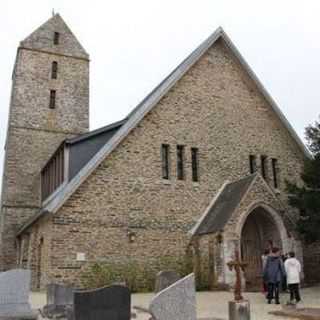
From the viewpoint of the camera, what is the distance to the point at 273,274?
527 inches

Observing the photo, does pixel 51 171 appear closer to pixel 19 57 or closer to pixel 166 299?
pixel 19 57

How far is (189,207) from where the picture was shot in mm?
19156

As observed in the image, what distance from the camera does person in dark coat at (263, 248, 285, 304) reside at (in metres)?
13.2

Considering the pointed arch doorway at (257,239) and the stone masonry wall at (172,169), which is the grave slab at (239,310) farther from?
the pointed arch doorway at (257,239)

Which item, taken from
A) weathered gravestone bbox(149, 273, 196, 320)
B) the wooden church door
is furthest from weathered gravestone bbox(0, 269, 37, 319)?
the wooden church door

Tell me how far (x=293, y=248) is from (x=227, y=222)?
345 centimetres

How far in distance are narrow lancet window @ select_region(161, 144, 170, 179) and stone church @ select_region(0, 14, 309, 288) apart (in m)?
0.05

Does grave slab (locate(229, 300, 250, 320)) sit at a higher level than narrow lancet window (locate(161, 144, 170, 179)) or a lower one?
lower

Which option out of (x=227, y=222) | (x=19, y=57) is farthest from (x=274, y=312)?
(x=19, y=57)

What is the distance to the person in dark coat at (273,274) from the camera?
520 inches

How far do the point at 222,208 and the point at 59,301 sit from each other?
363 inches

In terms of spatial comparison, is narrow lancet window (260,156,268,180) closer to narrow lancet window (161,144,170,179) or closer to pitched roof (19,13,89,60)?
narrow lancet window (161,144,170,179)

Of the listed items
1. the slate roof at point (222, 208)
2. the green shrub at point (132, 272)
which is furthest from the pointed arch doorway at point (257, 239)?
the green shrub at point (132, 272)

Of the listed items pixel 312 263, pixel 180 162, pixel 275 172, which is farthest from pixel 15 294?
pixel 275 172
